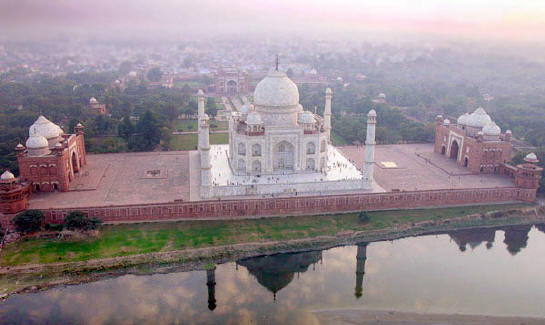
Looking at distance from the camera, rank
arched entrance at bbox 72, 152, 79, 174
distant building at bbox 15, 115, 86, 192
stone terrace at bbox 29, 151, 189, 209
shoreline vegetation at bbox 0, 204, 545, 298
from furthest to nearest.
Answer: arched entrance at bbox 72, 152, 79, 174 → distant building at bbox 15, 115, 86, 192 → stone terrace at bbox 29, 151, 189, 209 → shoreline vegetation at bbox 0, 204, 545, 298

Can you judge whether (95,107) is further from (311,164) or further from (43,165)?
(311,164)

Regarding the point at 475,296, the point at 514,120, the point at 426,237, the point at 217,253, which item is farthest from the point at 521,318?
the point at 514,120

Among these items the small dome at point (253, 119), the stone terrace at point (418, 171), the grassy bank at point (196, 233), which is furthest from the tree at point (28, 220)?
the stone terrace at point (418, 171)

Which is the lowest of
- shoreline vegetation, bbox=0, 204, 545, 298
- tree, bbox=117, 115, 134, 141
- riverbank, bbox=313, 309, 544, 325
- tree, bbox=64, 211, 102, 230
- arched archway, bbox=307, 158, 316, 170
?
riverbank, bbox=313, 309, 544, 325

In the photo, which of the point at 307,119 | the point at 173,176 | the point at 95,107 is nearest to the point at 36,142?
the point at 173,176

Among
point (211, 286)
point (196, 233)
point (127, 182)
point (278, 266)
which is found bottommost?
point (211, 286)

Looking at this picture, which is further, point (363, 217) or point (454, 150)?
point (454, 150)

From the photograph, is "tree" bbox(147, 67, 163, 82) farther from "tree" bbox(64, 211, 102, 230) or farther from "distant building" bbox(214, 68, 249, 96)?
"tree" bbox(64, 211, 102, 230)

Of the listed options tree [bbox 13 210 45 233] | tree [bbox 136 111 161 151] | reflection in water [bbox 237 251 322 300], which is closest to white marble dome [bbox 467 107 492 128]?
reflection in water [bbox 237 251 322 300]

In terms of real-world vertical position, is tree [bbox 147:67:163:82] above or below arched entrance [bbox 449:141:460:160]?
above
